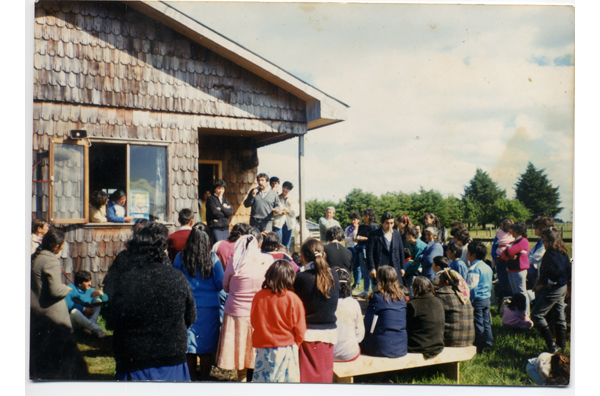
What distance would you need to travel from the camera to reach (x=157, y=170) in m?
6.27

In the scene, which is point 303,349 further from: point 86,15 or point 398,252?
point 86,15

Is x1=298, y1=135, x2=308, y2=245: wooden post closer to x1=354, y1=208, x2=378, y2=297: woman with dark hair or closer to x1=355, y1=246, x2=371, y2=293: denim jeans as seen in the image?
x1=354, y1=208, x2=378, y2=297: woman with dark hair

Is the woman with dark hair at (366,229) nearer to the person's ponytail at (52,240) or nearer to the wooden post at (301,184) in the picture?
the wooden post at (301,184)

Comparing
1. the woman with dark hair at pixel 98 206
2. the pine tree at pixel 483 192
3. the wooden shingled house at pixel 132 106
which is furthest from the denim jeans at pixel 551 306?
the woman with dark hair at pixel 98 206

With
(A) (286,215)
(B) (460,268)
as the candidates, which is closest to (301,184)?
(A) (286,215)

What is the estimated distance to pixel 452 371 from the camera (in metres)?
4.82

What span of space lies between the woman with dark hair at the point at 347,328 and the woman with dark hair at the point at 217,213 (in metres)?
2.47

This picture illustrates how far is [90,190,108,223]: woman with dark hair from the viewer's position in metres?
5.83

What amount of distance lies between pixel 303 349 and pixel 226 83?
4114 millimetres

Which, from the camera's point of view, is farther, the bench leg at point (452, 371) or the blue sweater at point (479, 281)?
the blue sweater at point (479, 281)

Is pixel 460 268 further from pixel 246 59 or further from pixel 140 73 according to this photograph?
pixel 140 73

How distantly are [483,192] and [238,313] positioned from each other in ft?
11.5

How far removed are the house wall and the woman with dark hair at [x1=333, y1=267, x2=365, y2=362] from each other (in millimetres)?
3026

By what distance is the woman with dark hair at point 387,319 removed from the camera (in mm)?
4391
